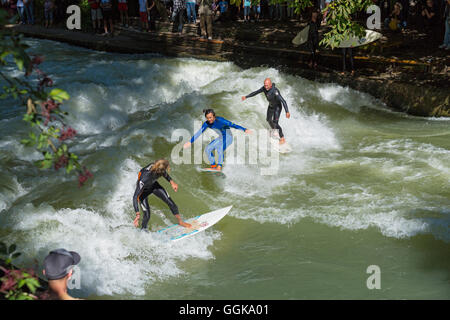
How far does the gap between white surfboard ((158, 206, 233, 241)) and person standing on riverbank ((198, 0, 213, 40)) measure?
11.0 m

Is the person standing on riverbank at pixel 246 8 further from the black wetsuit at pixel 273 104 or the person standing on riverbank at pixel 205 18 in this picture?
the black wetsuit at pixel 273 104

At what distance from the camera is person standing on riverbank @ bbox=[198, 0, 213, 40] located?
16825mm

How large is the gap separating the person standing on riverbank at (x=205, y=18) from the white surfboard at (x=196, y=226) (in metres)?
11.0

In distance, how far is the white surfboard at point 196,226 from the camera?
23.2 feet

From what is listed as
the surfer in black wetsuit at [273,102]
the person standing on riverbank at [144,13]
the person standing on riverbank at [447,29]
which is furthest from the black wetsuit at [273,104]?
the person standing on riverbank at [144,13]

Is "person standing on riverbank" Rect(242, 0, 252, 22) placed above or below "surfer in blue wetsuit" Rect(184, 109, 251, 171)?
above

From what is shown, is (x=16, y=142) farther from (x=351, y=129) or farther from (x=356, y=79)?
(x=356, y=79)

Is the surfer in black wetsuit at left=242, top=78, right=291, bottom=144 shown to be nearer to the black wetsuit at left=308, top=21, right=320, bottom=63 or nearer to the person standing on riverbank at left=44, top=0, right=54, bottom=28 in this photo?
the black wetsuit at left=308, top=21, right=320, bottom=63

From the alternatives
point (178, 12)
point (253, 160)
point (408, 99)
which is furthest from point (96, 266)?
point (178, 12)

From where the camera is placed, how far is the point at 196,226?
7.33m

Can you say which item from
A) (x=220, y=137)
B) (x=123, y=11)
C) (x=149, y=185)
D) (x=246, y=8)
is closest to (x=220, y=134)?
(x=220, y=137)

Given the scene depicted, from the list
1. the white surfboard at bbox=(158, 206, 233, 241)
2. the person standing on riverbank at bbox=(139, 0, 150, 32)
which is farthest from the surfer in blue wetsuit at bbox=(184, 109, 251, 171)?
the person standing on riverbank at bbox=(139, 0, 150, 32)

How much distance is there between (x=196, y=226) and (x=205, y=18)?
11714 mm

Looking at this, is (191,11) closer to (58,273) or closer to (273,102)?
(273,102)
